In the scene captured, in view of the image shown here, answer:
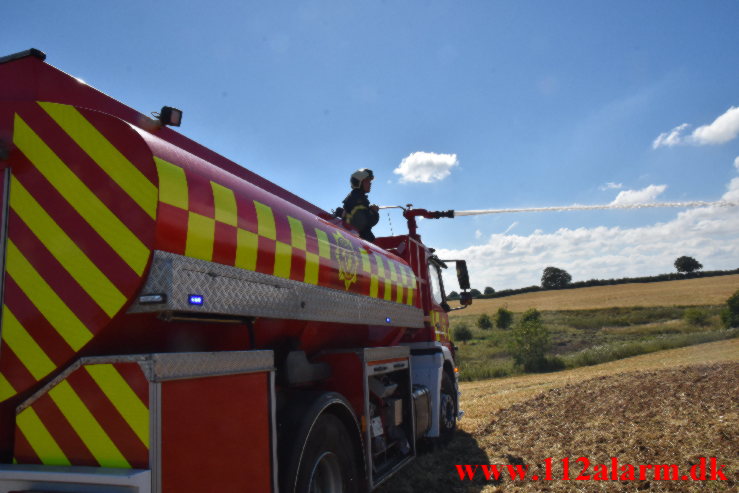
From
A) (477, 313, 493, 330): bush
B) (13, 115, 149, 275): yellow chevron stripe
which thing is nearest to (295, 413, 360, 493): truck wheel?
(13, 115, 149, 275): yellow chevron stripe

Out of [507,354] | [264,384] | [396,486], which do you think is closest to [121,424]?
[264,384]

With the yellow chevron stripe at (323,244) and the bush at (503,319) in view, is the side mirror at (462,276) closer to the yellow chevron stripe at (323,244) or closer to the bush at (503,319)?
the yellow chevron stripe at (323,244)

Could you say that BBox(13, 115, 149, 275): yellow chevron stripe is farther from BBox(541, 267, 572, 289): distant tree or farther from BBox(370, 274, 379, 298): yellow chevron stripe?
BBox(541, 267, 572, 289): distant tree

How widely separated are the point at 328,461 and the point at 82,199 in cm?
245

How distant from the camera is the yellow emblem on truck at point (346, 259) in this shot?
182 inches

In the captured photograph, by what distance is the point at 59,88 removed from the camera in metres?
2.84

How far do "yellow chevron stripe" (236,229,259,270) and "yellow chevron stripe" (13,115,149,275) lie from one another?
26.3 inches

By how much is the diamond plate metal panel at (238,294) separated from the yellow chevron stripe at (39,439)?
0.64 m

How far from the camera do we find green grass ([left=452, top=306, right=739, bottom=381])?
25672 millimetres

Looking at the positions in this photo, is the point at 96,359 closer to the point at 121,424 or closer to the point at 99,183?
the point at 121,424

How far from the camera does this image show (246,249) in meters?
3.20

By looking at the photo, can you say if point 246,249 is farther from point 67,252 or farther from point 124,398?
point 124,398

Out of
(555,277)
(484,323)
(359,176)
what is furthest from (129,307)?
(555,277)

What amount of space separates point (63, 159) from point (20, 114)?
35 cm
